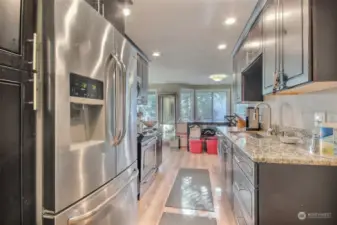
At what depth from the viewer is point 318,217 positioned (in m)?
1.40

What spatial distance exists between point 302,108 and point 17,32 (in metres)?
2.52

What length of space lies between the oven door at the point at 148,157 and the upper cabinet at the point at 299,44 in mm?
2093

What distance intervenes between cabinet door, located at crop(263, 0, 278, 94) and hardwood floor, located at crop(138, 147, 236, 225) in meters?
1.64

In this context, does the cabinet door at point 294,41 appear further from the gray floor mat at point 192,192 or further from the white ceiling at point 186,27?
the gray floor mat at point 192,192

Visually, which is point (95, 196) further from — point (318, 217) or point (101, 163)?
point (318, 217)

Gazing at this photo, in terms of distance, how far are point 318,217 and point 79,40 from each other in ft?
5.82

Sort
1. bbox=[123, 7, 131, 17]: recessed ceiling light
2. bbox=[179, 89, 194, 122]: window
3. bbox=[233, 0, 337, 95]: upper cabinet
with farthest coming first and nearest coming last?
bbox=[179, 89, 194, 122]: window
bbox=[123, 7, 131, 17]: recessed ceiling light
bbox=[233, 0, 337, 95]: upper cabinet

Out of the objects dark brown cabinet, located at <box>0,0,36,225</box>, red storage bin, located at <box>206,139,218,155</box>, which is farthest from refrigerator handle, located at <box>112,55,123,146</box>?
red storage bin, located at <box>206,139,218,155</box>

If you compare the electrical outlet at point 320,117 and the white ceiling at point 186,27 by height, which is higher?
the white ceiling at point 186,27

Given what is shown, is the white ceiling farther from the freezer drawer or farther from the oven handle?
the oven handle

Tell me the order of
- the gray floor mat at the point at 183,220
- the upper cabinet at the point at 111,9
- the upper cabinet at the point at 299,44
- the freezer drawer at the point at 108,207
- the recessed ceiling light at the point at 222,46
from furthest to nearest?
the recessed ceiling light at the point at 222,46
the gray floor mat at the point at 183,220
the upper cabinet at the point at 111,9
the upper cabinet at the point at 299,44
the freezer drawer at the point at 108,207

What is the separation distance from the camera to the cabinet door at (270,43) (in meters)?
2.02

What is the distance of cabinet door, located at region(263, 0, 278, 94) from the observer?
2.02 meters

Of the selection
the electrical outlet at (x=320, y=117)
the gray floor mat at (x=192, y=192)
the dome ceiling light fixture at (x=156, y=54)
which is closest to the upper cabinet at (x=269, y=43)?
the electrical outlet at (x=320, y=117)
